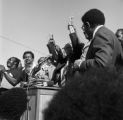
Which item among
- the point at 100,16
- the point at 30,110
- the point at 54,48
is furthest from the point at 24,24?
the point at 100,16

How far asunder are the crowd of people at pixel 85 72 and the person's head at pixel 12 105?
0.29 meters

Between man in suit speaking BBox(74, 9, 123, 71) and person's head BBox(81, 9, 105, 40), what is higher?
person's head BBox(81, 9, 105, 40)

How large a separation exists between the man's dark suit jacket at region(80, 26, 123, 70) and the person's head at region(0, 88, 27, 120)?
1.31 feet

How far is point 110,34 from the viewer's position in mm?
1941

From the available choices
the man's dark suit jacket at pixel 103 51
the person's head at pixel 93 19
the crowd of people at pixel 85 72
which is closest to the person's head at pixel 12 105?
the crowd of people at pixel 85 72

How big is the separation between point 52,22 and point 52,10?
0.20m

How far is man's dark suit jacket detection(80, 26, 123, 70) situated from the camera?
1.86 meters

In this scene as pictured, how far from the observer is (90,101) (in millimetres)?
672

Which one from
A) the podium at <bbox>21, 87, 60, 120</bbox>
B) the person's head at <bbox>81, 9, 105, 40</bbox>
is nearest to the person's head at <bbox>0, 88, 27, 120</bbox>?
the person's head at <bbox>81, 9, 105, 40</bbox>

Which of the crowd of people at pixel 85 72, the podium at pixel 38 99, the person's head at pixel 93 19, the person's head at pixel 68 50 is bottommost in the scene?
the podium at pixel 38 99

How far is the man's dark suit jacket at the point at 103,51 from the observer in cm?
186

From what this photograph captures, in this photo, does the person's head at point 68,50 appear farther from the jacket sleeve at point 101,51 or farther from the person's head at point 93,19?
the jacket sleeve at point 101,51

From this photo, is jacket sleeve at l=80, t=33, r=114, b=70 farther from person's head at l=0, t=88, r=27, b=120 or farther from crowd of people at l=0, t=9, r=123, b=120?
person's head at l=0, t=88, r=27, b=120

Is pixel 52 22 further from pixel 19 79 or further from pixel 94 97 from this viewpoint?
pixel 94 97
